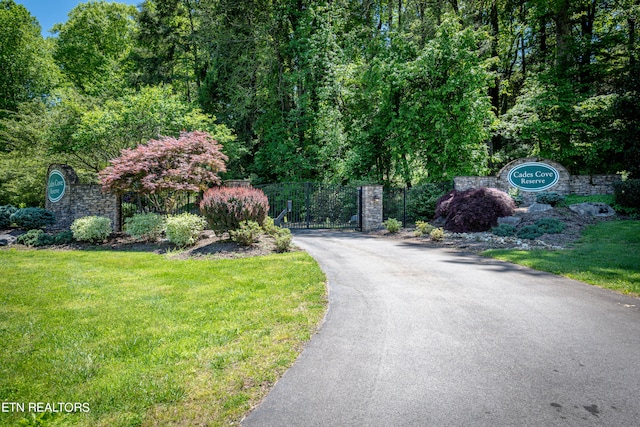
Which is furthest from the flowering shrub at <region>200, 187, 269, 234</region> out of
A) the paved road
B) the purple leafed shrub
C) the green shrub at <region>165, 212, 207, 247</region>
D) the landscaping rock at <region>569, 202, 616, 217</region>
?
the landscaping rock at <region>569, 202, 616, 217</region>

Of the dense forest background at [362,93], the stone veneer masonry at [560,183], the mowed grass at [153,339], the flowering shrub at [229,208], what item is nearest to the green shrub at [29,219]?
the dense forest background at [362,93]

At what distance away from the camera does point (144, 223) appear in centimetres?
1120

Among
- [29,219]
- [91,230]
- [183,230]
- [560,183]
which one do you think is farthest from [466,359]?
[29,219]

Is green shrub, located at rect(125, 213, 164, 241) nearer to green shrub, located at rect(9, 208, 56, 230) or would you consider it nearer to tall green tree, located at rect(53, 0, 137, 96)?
green shrub, located at rect(9, 208, 56, 230)

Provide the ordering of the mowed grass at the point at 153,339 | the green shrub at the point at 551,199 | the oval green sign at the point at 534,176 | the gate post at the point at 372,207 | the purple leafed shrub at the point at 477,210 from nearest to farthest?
the mowed grass at the point at 153,339, the purple leafed shrub at the point at 477,210, the green shrub at the point at 551,199, the gate post at the point at 372,207, the oval green sign at the point at 534,176

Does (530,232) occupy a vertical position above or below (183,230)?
below

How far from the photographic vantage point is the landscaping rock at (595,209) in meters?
12.7

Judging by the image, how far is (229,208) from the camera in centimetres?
955

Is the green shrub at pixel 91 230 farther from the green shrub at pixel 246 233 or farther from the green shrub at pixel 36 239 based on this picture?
the green shrub at pixel 246 233

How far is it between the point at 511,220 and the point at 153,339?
1201 cm

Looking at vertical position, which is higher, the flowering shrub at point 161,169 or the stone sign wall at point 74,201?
the flowering shrub at point 161,169

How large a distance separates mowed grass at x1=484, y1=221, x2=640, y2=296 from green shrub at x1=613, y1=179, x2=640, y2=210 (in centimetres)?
249

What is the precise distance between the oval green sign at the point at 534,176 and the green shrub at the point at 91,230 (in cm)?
→ 1679

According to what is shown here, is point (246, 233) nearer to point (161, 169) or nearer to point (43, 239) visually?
point (161, 169)
